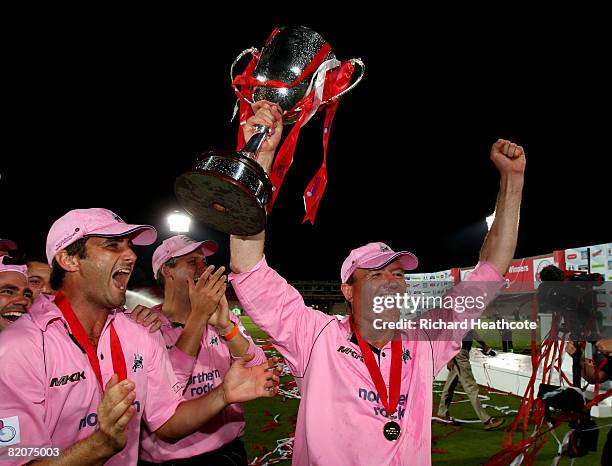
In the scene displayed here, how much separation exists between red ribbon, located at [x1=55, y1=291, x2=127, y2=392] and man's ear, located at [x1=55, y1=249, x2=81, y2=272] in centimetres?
16

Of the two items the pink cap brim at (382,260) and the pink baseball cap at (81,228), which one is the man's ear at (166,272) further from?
the pink cap brim at (382,260)

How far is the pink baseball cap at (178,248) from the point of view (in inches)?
181

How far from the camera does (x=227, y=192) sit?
2.14 meters

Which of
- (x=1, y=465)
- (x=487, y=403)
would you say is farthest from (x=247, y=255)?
(x=487, y=403)

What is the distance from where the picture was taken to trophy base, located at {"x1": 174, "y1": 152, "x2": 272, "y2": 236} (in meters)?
2.09

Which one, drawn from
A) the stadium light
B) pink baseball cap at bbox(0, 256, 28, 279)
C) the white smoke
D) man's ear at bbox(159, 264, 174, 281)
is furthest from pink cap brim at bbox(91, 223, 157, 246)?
the white smoke

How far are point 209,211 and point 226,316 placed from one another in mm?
1715

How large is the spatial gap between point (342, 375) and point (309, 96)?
1.65 m

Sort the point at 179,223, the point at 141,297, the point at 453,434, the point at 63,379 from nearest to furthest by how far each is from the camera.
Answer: the point at 63,379 < the point at 453,434 < the point at 179,223 < the point at 141,297

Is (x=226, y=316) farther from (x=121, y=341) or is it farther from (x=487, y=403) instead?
(x=487, y=403)

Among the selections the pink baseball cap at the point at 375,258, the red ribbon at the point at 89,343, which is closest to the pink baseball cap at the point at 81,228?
the red ribbon at the point at 89,343

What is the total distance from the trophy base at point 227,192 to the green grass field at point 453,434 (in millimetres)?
5006

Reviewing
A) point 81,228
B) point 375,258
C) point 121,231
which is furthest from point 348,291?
point 81,228

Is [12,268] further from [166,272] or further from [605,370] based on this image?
[605,370]
